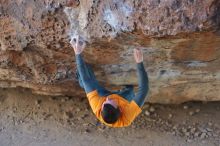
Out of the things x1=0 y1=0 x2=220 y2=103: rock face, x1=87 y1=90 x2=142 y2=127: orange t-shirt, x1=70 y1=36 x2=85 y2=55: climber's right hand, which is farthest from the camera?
x1=70 y1=36 x2=85 y2=55: climber's right hand

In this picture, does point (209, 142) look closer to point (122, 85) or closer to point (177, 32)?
point (122, 85)

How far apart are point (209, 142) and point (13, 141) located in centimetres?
222

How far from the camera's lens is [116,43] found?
13.0 feet

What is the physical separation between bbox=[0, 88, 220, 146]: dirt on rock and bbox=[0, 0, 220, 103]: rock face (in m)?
0.28

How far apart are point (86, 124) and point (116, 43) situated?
1.62 metres

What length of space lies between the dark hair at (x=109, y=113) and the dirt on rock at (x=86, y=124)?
157cm

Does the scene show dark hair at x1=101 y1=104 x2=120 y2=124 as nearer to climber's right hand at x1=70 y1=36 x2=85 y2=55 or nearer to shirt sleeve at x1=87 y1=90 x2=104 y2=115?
shirt sleeve at x1=87 y1=90 x2=104 y2=115

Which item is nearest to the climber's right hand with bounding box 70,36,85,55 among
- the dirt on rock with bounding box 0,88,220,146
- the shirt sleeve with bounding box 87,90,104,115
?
the shirt sleeve with bounding box 87,90,104,115

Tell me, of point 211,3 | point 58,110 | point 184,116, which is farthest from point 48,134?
point 211,3

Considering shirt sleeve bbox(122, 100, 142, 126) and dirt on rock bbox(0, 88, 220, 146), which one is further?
dirt on rock bbox(0, 88, 220, 146)

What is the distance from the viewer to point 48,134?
527cm

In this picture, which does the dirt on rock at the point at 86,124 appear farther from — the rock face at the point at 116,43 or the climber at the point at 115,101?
the climber at the point at 115,101

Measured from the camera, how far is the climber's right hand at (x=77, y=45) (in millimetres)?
3806

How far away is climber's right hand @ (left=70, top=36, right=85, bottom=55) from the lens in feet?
12.5
